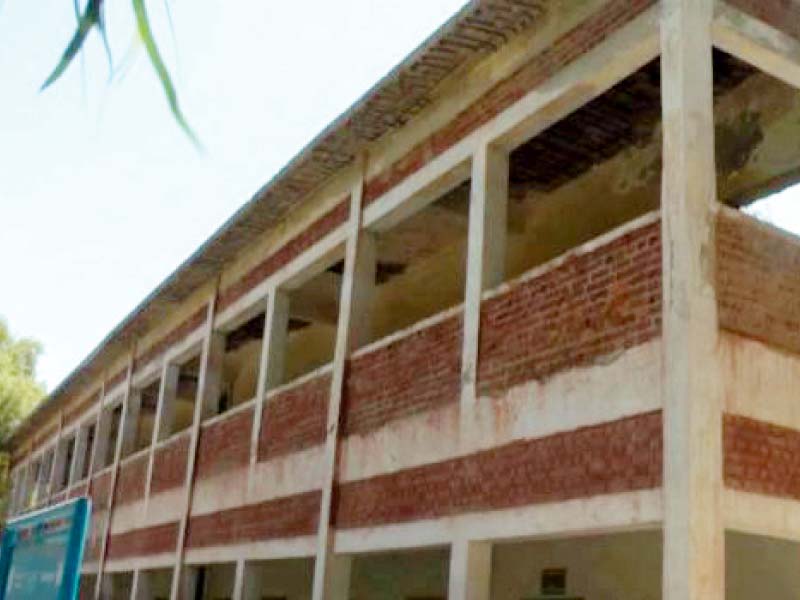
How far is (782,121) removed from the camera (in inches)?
341

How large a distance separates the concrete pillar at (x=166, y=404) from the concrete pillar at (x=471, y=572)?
9130 millimetres

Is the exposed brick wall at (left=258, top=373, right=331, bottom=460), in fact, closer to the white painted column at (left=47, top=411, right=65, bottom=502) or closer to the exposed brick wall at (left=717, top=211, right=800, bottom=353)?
the exposed brick wall at (left=717, top=211, right=800, bottom=353)

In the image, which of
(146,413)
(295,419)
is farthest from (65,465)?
(295,419)

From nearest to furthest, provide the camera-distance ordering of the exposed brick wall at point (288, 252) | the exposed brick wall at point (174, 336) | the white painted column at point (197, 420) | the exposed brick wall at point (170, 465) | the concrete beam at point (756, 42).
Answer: the concrete beam at point (756, 42) < the exposed brick wall at point (288, 252) < the white painted column at point (197, 420) < the exposed brick wall at point (170, 465) < the exposed brick wall at point (174, 336)

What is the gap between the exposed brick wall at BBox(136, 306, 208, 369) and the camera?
15148mm

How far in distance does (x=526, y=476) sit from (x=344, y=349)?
3.39 m

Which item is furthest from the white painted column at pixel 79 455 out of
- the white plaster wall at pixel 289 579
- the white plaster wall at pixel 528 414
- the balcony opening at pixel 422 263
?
the white plaster wall at pixel 528 414

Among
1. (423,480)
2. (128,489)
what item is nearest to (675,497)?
(423,480)

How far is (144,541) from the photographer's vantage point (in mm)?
15117

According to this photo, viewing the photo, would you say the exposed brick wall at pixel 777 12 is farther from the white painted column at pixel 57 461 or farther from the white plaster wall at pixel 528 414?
the white painted column at pixel 57 461

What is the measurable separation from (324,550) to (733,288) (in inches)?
184

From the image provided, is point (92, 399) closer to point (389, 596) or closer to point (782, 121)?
point (389, 596)

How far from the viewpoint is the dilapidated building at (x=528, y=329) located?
6.00 meters

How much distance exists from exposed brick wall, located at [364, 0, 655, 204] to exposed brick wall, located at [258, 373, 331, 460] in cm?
208
